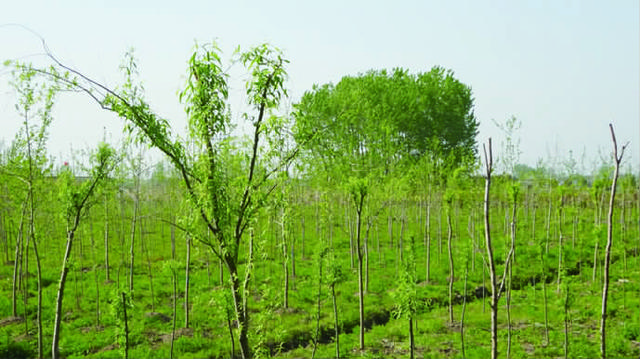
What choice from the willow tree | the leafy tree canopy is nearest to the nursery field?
the willow tree

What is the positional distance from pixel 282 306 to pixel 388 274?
6189 mm

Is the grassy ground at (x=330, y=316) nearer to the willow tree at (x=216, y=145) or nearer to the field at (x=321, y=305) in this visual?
the field at (x=321, y=305)

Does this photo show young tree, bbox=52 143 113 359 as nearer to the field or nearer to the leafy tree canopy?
the field

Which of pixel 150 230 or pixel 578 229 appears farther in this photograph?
pixel 150 230

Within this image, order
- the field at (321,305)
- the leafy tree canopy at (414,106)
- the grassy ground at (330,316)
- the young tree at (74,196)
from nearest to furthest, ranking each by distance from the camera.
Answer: the young tree at (74,196) → the field at (321,305) → the grassy ground at (330,316) → the leafy tree canopy at (414,106)

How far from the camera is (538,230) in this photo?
30.3 metres

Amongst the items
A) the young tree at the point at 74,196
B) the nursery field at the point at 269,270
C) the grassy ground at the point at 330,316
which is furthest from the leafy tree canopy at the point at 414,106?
the young tree at the point at 74,196

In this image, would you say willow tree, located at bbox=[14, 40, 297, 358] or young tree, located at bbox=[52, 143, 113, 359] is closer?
willow tree, located at bbox=[14, 40, 297, 358]

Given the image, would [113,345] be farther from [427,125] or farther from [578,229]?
[427,125]

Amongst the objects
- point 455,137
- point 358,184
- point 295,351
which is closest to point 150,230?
point 295,351

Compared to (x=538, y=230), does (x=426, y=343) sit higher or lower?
lower

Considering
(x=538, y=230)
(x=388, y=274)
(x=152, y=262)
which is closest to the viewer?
(x=388, y=274)

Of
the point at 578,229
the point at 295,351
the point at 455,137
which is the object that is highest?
the point at 455,137

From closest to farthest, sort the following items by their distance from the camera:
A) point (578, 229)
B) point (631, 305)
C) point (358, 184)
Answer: point (358, 184) → point (631, 305) → point (578, 229)
